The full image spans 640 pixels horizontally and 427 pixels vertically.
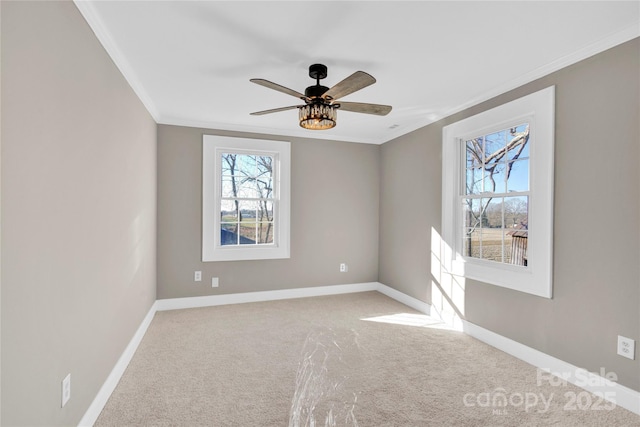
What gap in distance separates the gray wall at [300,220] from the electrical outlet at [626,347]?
10.4 feet

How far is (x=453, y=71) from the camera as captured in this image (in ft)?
8.71

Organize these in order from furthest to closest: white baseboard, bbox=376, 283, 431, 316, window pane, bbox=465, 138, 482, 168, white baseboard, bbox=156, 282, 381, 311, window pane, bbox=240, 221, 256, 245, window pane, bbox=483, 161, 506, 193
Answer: window pane, bbox=240, 221, 256, 245 → white baseboard, bbox=156, 282, 381, 311 → white baseboard, bbox=376, 283, 431, 316 → window pane, bbox=465, 138, 482, 168 → window pane, bbox=483, 161, 506, 193

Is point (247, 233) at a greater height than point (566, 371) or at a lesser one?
greater

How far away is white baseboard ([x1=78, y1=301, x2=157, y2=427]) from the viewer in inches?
73.5

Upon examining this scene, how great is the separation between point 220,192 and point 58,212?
2.85 metres

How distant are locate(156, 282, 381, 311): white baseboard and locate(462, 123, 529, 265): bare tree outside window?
1.92 metres

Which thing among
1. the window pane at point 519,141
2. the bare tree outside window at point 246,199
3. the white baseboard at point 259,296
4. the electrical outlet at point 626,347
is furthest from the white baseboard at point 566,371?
the bare tree outside window at point 246,199

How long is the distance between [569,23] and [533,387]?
7.96ft

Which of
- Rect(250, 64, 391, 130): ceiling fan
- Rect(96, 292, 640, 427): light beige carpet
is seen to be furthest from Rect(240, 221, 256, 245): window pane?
Rect(250, 64, 391, 130): ceiling fan

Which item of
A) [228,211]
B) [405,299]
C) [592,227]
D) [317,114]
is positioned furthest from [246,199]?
[592,227]

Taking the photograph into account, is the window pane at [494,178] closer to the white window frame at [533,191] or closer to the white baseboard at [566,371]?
the white window frame at [533,191]

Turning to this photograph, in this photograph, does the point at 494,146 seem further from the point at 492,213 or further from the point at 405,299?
the point at 405,299

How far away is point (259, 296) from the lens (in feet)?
14.6

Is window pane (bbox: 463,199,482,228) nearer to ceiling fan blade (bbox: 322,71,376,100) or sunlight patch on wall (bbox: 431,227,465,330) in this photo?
sunlight patch on wall (bbox: 431,227,465,330)
